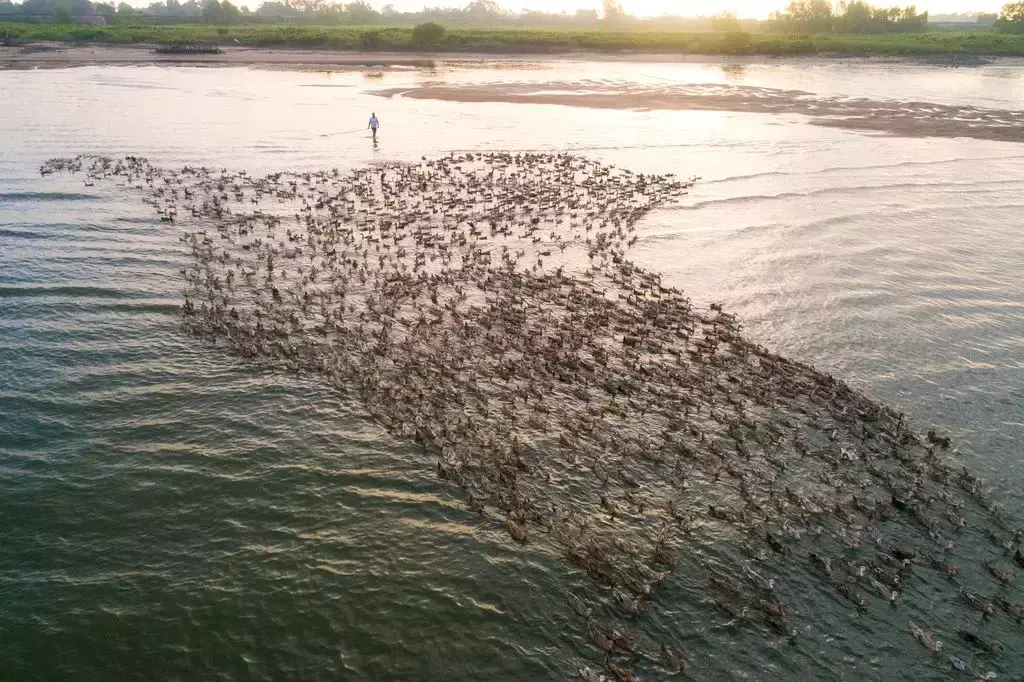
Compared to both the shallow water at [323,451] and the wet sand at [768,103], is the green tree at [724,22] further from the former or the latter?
the shallow water at [323,451]

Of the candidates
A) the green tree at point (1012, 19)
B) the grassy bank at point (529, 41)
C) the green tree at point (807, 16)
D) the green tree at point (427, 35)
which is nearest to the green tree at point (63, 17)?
the grassy bank at point (529, 41)

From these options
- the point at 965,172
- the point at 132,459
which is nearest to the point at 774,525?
the point at 132,459

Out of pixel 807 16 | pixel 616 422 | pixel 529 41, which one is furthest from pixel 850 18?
pixel 616 422

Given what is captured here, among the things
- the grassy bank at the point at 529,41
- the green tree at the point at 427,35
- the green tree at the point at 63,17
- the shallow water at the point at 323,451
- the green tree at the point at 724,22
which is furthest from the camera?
the green tree at the point at 724,22

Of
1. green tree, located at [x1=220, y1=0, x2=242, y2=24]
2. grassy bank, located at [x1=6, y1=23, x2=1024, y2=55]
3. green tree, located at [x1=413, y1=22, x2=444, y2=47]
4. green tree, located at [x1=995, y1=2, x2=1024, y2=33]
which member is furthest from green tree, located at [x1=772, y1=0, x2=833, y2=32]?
green tree, located at [x1=220, y1=0, x2=242, y2=24]

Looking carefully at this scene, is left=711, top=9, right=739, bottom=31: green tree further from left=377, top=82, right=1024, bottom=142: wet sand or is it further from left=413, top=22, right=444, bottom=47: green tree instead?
left=377, top=82, right=1024, bottom=142: wet sand

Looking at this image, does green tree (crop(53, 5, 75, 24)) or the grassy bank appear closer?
the grassy bank

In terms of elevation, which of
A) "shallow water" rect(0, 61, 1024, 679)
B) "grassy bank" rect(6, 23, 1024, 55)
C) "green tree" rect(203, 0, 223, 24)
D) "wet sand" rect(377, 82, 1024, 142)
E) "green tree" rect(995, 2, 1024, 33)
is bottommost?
"shallow water" rect(0, 61, 1024, 679)
